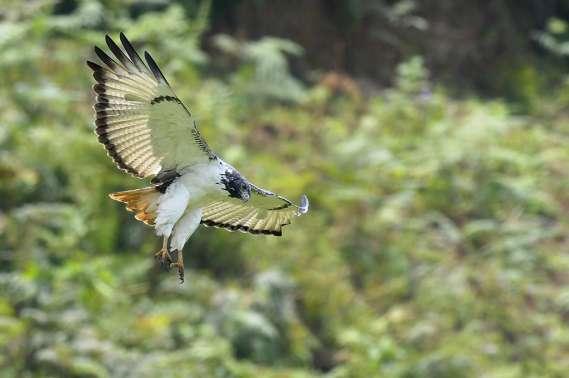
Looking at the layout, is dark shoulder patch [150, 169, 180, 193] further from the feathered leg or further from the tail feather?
the feathered leg

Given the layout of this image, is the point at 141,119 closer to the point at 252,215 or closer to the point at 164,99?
the point at 164,99

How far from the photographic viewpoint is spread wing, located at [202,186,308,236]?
4.46 metres

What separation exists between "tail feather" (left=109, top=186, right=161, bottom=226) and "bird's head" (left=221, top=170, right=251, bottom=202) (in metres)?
0.27

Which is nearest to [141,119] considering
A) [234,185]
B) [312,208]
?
[234,185]

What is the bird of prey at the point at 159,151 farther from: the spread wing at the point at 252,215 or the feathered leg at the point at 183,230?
the spread wing at the point at 252,215

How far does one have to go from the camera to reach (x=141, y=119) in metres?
4.01

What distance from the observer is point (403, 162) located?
9320 mm

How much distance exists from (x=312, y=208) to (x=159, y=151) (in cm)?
473

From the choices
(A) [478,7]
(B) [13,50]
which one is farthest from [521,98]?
(B) [13,50]

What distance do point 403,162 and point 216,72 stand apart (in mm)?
1894

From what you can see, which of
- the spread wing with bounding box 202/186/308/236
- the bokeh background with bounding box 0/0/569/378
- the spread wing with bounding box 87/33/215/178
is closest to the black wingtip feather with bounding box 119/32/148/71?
the spread wing with bounding box 87/33/215/178

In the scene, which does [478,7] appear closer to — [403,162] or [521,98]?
[521,98]

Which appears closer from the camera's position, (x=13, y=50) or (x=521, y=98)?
(x=13, y=50)

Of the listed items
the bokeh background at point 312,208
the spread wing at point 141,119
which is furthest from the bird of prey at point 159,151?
the bokeh background at point 312,208
